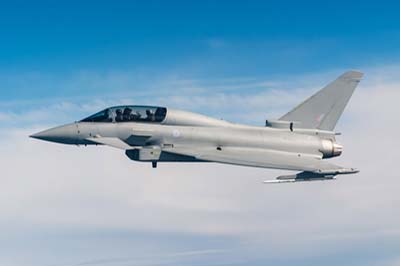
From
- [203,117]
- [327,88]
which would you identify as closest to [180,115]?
[203,117]

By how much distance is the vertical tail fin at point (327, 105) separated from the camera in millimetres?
52031

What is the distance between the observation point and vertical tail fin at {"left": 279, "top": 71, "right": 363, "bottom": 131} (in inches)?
2048

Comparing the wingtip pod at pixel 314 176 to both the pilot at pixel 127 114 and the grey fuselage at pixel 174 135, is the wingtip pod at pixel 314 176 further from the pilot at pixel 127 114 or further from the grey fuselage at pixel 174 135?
the pilot at pixel 127 114

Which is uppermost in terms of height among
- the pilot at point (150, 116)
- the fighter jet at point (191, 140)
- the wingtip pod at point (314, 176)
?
the pilot at point (150, 116)

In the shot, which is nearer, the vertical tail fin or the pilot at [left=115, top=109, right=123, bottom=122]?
the pilot at [left=115, top=109, right=123, bottom=122]

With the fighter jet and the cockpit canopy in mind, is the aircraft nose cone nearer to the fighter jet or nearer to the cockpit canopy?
the fighter jet

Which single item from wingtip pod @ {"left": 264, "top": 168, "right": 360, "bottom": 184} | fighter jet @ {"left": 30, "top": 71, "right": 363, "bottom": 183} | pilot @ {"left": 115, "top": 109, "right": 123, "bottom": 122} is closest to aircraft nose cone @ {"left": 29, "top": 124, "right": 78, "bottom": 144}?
fighter jet @ {"left": 30, "top": 71, "right": 363, "bottom": 183}

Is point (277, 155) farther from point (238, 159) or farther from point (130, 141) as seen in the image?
point (130, 141)

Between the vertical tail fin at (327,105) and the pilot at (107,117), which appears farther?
the vertical tail fin at (327,105)

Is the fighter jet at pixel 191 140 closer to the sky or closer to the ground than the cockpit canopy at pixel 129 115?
closer to the ground

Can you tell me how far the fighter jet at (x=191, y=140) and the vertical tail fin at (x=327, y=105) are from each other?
2.12 m

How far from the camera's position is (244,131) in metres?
49.2

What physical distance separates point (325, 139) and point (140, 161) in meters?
12.9

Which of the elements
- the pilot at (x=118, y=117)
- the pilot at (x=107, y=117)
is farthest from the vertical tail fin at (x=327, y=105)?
the pilot at (x=107, y=117)
